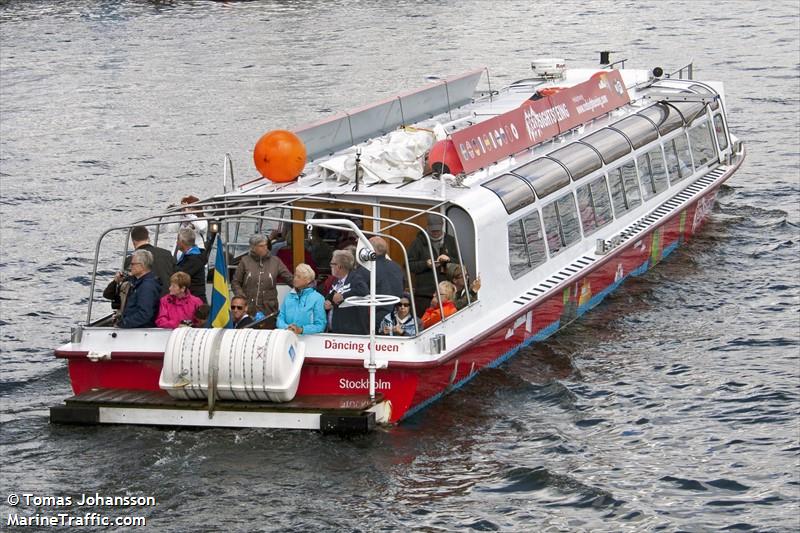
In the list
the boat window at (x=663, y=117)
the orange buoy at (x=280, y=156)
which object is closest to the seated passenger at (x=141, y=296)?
the orange buoy at (x=280, y=156)

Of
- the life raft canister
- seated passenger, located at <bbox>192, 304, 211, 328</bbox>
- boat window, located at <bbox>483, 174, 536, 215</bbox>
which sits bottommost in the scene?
seated passenger, located at <bbox>192, 304, 211, 328</bbox>

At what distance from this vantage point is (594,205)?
21.9 meters

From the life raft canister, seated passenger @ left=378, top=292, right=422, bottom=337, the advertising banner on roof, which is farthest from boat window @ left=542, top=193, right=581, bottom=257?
seated passenger @ left=378, top=292, right=422, bottom=337

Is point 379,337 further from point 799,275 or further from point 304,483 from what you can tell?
point 799,275

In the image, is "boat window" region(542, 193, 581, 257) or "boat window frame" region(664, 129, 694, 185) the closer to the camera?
"boat window" region(542, 193, 581, 257)

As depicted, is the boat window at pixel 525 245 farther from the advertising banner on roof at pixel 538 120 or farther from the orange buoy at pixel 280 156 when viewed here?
the orange buoy at pixel 280 156

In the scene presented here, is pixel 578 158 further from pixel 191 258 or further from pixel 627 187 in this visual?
pixel 191 258

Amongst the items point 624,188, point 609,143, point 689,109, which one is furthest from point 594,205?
point 689,109

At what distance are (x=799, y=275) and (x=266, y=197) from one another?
34.3ft

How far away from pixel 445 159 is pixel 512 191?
3.73ft

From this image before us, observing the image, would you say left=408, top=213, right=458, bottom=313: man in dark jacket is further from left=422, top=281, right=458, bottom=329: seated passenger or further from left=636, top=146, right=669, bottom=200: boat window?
left=636, top=146, right=669, bottom=200: boat window

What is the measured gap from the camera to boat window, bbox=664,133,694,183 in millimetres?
24750

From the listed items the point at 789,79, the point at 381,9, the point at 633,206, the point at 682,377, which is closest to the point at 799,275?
the point at 633,206

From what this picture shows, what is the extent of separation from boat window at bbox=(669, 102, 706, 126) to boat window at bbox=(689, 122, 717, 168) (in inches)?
9.0
